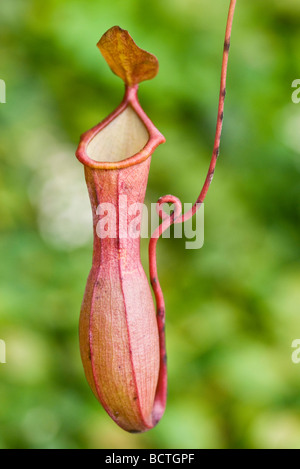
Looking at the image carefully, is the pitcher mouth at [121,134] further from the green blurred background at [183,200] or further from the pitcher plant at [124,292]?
the green blurred background at [183,200]

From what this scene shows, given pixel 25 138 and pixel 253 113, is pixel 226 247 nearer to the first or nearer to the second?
pixel 253 113

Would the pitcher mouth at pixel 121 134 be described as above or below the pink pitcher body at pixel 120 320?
above

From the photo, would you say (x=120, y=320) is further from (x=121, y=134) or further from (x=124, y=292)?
(x=121, y=134)

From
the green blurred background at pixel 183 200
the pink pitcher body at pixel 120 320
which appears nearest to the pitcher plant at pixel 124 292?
the pink pitcher body at pixel 120 320

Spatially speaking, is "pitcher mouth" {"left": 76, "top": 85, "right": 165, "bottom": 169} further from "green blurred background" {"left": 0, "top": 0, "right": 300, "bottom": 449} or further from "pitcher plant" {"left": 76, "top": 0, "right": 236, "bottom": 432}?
"green blurred background" {"left": 0, "top": 0, "right": 300, "bottom": 449}

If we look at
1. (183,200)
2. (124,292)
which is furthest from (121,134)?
(183,200)
